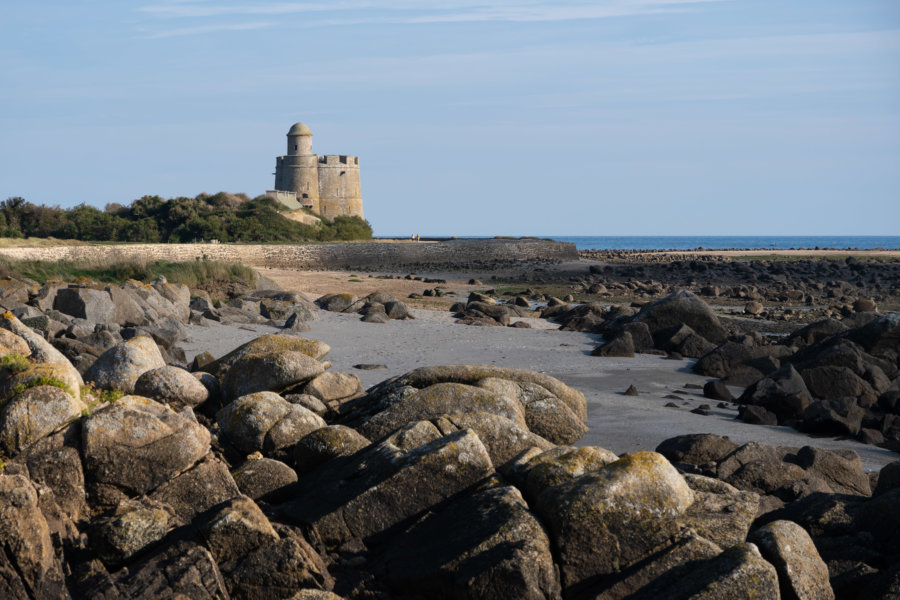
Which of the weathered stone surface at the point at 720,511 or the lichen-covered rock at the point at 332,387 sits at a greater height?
the lichen-covered rock at the point at 332,387

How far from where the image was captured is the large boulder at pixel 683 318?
61.1ft

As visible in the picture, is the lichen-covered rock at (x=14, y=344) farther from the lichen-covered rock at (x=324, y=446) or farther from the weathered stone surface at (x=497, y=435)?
the weathered stone surface at (x=497, y=435)

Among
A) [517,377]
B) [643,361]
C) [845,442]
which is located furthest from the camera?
[643,361]

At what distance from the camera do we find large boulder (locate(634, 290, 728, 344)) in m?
18.6

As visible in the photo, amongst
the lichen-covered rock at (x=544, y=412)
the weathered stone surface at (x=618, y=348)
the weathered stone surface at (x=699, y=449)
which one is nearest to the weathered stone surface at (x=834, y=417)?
the weathered stone surface at (x=699, y=449)

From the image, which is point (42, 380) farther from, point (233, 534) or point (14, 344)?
point (233, 534)

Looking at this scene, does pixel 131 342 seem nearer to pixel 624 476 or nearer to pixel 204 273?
pixel 624 476

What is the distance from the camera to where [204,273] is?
26609 millimetres

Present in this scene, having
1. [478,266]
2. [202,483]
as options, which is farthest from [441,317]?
[478,266]

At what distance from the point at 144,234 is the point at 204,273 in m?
29.6

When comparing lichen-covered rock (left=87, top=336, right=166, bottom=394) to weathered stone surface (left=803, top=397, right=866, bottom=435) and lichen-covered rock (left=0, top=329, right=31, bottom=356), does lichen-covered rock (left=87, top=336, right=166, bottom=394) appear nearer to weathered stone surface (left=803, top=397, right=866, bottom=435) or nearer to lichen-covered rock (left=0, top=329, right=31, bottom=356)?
lichen-covered rock (left=0, top=329, right=31, bottom=356)

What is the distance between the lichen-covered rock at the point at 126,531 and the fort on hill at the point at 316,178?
202 ft

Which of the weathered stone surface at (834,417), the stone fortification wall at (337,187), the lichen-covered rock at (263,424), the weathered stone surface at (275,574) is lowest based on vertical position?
the weathered stone surface at (275,574)

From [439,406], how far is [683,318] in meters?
11.2
